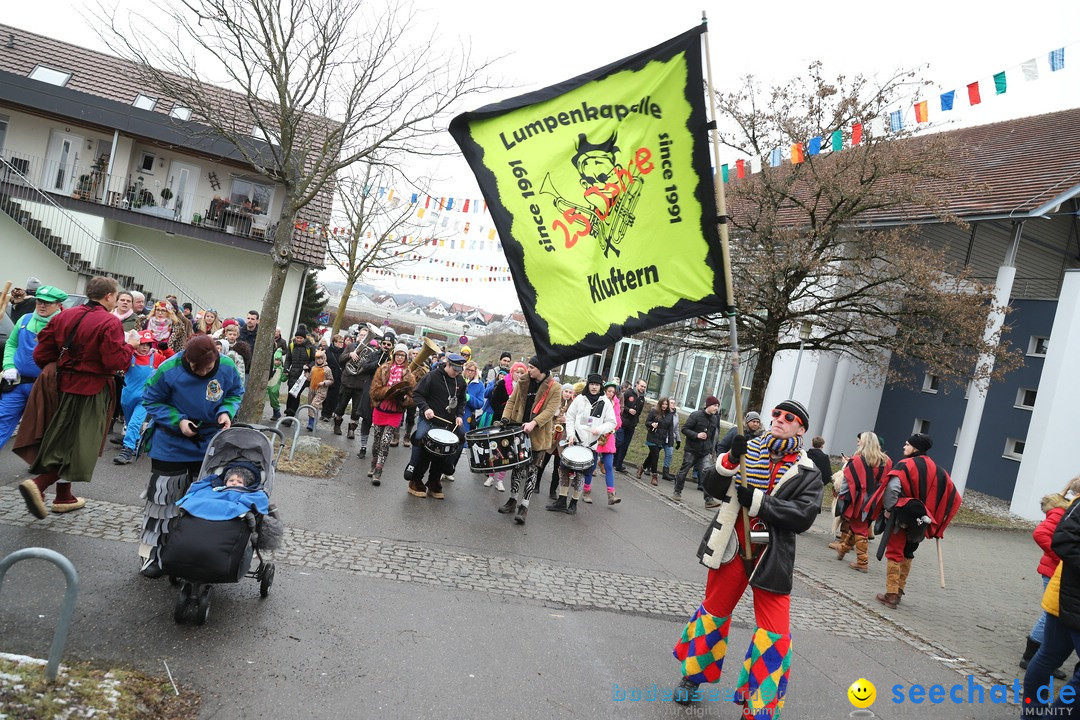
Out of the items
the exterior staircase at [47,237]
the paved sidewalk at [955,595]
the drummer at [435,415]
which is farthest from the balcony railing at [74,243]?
the paved sidewalk at [955,595]

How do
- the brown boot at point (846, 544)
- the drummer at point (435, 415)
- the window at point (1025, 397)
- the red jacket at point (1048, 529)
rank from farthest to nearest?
the window at point (1025, 397)
the brown boot at point (846, 544)
the drummer at point (435, 415)
the red jacket at point (1048, 529)

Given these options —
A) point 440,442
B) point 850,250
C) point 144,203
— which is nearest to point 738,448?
point 440,442

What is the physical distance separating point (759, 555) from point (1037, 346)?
21.0m

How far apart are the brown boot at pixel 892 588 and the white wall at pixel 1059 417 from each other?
12860mm

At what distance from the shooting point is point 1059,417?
747 inches

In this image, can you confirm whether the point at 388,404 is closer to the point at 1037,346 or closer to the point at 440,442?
the point at 440,442

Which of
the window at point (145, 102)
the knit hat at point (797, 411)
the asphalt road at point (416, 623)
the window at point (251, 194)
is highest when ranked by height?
the window at point (145, 102)

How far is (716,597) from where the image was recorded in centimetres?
495

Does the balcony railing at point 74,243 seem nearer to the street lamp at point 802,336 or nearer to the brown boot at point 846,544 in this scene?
the street lamp at point 802,336

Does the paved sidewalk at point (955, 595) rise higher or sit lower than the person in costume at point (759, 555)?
lower

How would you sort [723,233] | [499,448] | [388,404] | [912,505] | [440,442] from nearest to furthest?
[723,233] < [912,505] < [499,448] < [440,442] < [388,404]

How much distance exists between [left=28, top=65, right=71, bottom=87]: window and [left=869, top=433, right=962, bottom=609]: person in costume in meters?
30.5

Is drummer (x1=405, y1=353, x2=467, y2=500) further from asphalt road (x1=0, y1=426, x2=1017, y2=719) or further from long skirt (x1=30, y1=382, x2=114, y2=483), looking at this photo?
long skirt (x1=30, y1=382, x2=114, y2=483)

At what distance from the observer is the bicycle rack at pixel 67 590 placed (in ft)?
11.7
